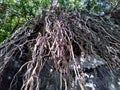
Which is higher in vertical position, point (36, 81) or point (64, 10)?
point (64, 10)

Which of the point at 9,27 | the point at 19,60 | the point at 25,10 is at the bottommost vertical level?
the point at 9,27

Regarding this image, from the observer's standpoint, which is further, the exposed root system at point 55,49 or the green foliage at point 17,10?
the green foliage at point 17,10

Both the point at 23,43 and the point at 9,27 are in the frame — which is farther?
the point at 9,27

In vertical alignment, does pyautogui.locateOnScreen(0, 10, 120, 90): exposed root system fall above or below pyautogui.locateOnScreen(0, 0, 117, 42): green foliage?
above

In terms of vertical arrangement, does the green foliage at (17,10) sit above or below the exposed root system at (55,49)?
below

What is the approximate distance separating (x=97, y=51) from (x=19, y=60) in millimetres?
599

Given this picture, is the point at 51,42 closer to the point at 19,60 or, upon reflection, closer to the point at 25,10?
the point at 19,60

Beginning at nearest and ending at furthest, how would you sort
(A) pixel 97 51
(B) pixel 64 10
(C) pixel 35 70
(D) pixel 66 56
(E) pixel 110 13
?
(C) pixel 35 70 < (D) pixel 66 56 < (A) pixel 97 51 < (B) pixel 64 10 < (E) pixel 110 13

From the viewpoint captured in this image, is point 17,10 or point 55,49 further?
point 17,10

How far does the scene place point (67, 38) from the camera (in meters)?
2.01

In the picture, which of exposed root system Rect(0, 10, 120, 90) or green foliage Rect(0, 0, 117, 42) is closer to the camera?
exposed root system Rect(0, 10, 120, 90)

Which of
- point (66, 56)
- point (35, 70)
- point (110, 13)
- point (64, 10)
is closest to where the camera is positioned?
point (35, 70)

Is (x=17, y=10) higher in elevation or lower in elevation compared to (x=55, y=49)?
lower

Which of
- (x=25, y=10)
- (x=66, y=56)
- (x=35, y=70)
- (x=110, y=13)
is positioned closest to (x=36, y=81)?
(x=35, y=70)
